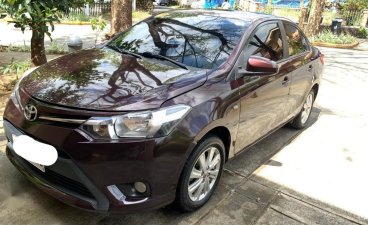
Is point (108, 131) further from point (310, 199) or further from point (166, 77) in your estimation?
point (310, 199)

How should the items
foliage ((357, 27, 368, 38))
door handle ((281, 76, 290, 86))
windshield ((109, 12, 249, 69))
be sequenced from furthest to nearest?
foliage ((357, 27, 368, 38)) → door handle ((281, 76, 290, 86)) → windshield ((109, 12, 249, 69))

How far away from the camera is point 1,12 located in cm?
482

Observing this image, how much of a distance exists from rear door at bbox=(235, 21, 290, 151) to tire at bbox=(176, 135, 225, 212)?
0.36m

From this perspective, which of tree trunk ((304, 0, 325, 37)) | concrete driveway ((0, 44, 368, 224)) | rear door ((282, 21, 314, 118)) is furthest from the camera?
tree trunk ((304, 0, 325, 37))

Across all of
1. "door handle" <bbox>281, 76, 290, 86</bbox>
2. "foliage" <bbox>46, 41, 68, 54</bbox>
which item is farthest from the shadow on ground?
"foliage" <bbox>46, 41, 68, 54</bbox>

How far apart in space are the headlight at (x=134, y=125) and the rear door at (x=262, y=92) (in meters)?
0.98

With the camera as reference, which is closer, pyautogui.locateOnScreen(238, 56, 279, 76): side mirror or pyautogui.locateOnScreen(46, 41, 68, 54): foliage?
pyautogui.locateOnScreen(238, 56, 279, 76): side mirror

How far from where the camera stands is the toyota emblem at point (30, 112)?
250cm

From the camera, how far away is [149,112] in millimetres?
2393

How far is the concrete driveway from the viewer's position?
2816 millimetres

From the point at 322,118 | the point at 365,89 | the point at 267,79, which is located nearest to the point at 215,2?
the point at 365,89

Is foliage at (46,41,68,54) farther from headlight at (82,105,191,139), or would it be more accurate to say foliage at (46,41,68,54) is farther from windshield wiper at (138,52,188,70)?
headlight at (82,105,191,139)

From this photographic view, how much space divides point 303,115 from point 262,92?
6.30ft

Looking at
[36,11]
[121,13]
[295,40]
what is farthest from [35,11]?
[295,40]
